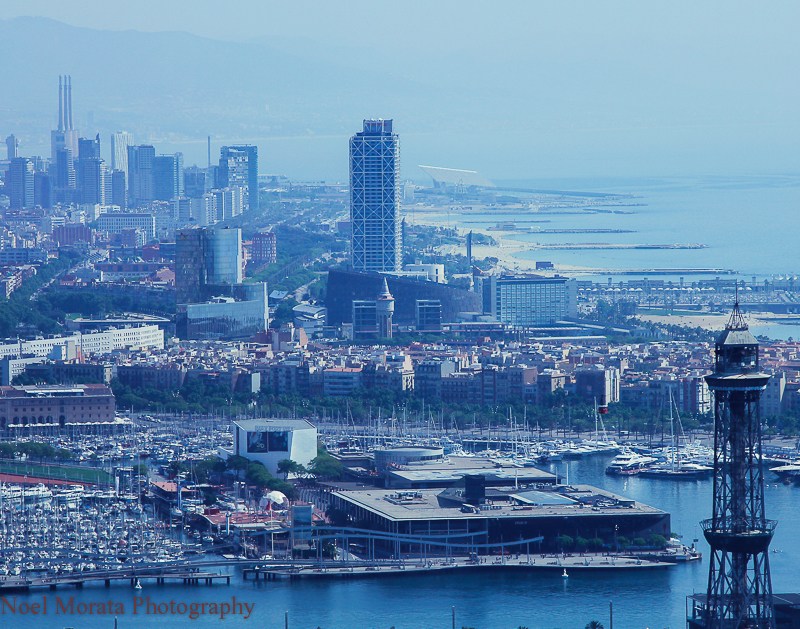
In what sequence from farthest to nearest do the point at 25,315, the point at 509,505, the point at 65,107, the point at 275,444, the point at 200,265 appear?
the point at 65,107, the point at 200,265, the point at 25,315, the point at 275,444, the point at 509,505

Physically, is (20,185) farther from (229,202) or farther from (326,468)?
(326,468)

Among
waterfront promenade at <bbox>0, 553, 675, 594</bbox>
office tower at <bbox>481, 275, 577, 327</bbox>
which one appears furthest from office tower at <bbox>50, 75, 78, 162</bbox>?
waterfront promenade at <bbox>0, 553, 675, 594</bbox>

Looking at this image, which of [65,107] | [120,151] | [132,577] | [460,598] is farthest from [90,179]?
[460,598]

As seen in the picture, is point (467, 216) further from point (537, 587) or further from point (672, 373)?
point (537, 587)

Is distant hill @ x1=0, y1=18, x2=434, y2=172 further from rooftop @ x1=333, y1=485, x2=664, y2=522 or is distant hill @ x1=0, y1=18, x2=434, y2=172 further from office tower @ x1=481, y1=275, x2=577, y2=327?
rooftop @ x1=333, y1=485, x2=664, y2=522

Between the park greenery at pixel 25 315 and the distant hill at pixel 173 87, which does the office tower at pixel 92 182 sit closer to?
the park greenery at pixel 25 315

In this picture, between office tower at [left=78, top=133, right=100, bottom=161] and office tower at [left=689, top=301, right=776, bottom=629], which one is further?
office tower at [left=78, top=133, right=100, bottom=161]
